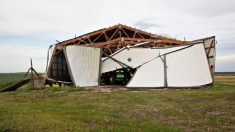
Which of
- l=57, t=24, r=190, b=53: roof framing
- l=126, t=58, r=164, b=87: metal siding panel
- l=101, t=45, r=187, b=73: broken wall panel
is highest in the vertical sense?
l=57, t=24, r=190, b=53: roof framing

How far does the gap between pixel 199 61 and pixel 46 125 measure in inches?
574

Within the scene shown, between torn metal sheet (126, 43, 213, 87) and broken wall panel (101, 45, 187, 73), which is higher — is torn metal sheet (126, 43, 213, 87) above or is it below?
below

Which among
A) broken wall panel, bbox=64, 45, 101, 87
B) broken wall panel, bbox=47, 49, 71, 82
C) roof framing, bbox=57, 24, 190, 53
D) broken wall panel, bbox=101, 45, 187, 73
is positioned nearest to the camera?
broken wall panel, bbox=64, 45, 101, 87

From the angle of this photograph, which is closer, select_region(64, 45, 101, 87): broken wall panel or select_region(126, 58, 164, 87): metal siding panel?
select_region(126, 58, 164, 87): metal siding panel

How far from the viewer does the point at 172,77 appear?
18.0 metres

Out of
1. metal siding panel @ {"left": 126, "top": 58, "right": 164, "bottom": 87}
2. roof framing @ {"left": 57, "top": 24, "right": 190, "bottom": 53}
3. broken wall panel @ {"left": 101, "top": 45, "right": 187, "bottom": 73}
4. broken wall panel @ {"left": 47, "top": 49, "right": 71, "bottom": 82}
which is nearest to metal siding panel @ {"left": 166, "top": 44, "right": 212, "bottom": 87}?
metal siding panel @ {"left": 126, "top": 58, "right": 164, "bottom": 87}

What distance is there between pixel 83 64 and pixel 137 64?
4.62 m

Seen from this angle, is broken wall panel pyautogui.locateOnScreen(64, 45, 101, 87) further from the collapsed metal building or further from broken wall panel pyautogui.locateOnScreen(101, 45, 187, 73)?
broken wall panel pyautogui.locateOnScreen(101, 45, 187, 73)

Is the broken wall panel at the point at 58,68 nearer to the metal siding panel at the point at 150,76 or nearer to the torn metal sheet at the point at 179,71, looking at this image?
the metal siding panel at the point at 150,76

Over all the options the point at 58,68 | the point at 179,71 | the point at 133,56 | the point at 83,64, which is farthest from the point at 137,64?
the point at 58,68

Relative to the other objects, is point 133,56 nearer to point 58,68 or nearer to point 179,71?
point 179,71

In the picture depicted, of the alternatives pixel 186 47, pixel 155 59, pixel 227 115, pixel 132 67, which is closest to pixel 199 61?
pixel 186 47

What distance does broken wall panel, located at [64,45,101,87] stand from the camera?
19906 mm

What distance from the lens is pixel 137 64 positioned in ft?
70.7
